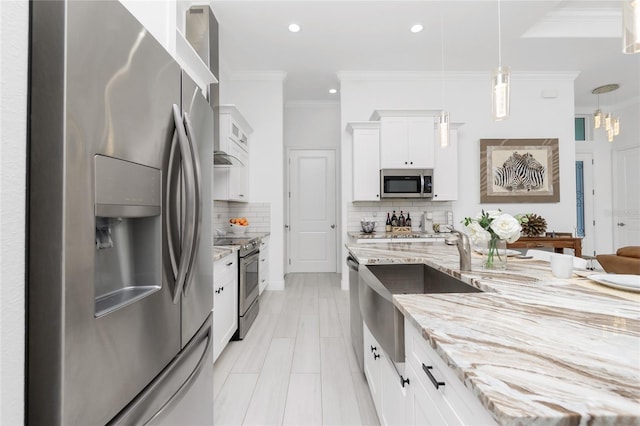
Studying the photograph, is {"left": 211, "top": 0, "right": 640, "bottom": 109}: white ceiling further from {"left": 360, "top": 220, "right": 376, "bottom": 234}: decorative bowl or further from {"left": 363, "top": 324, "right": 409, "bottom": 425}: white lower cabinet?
{"left": 363, "top": 324, "right": 409, "bottom": 425}: white lower cabinet

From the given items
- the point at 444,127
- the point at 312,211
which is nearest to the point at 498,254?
the point at 444,127

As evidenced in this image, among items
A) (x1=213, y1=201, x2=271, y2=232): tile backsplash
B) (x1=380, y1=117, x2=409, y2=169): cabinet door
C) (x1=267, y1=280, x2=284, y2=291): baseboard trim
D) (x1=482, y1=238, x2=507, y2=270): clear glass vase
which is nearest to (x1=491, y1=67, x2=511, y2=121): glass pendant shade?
(x1=482, y1=238, x2=507, y2=270): clear glass vase

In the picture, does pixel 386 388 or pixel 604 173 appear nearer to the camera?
pixel 386 388

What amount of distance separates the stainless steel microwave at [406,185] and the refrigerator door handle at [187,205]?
12.2 ft

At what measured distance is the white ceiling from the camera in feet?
11.0

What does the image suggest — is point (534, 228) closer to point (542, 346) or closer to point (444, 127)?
point (444, 127)

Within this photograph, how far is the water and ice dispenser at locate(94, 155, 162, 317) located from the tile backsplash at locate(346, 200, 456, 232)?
3963mm

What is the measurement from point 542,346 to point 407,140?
4054 mm

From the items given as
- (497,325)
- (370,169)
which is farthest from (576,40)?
(497,325)

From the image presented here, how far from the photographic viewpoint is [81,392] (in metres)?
0.64

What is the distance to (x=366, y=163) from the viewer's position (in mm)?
4539

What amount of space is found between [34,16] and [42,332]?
614 millimetres

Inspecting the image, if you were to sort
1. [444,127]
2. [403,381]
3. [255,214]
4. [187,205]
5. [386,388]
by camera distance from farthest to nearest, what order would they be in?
[255,214] → [444,127] → [386,388] → [403,381] → [187,205]

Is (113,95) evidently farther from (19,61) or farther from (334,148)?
(334,148)
